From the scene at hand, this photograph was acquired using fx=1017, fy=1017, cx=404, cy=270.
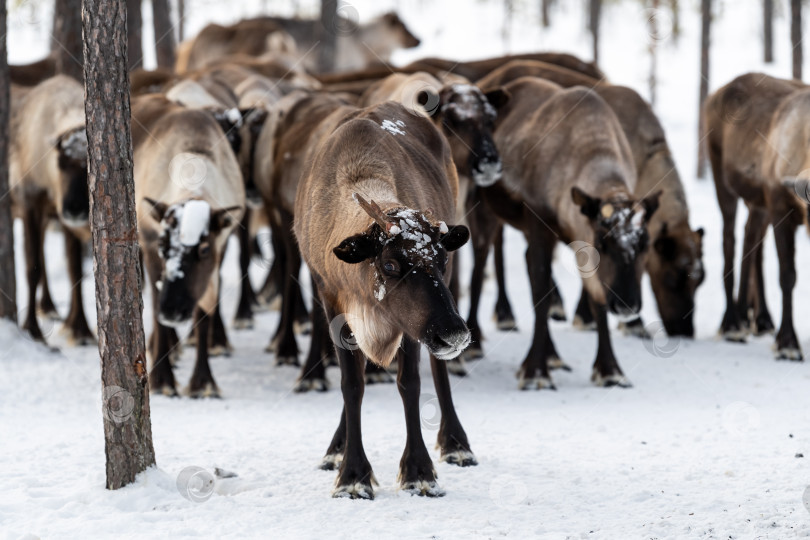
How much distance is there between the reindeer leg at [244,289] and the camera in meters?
10.6

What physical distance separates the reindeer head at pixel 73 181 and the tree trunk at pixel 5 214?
0.62 m

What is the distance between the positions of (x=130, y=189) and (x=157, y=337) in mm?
3315

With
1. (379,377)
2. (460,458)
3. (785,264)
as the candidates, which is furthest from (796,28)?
(460,458)

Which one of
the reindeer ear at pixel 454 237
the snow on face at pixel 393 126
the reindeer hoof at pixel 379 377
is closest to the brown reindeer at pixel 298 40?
the reindeer hoof at pixel 379 377

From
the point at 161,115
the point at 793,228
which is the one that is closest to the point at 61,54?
the point at 161,115

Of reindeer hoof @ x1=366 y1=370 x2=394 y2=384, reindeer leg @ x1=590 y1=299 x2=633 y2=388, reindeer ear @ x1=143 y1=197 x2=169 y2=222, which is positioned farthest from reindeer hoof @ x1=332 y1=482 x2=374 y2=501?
reindeer leg @ x1=590 y1=299 x2=633 y2=388

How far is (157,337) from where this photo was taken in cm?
826

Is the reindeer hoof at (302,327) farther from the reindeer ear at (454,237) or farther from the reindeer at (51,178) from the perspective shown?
the reindeer ear at (454,237)

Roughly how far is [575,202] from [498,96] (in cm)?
188

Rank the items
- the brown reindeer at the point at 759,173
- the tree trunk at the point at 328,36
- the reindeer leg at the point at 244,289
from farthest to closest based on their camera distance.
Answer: the tree trunk at the point at 328,36
the reindeer leg at the point at 244,289
the brown reindeer at the point at 759,173

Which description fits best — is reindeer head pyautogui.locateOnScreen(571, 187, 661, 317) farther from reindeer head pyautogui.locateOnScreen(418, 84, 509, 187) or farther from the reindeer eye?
the reindeer eye

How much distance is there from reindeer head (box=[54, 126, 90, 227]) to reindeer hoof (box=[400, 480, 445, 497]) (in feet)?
16.4

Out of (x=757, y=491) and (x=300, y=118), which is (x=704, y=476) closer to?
(x=757, y=491)

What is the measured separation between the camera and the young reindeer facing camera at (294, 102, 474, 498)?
482 cm
